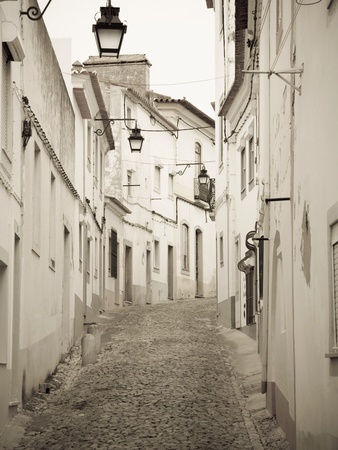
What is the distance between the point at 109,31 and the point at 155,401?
5631mm

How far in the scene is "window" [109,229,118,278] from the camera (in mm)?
34000

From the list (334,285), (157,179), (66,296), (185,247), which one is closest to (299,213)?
(334,285)

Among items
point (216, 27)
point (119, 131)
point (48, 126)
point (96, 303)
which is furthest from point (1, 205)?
point (119, 131)

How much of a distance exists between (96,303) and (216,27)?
28.9ft

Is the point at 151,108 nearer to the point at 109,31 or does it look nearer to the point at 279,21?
the point at 279,21

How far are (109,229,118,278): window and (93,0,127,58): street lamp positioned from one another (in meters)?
21.7

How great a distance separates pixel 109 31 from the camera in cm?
1219

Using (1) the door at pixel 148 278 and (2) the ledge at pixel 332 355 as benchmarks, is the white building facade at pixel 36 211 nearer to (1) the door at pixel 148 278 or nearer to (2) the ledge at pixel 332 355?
(2) the ledge at pixel 332 355

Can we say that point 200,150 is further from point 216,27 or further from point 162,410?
point 162,410

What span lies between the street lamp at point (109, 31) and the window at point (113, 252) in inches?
855

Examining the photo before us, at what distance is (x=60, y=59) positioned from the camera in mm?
23578

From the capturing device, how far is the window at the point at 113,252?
34000 millimetres

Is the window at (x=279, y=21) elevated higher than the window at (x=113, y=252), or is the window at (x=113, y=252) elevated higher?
the window at (x=279, y=21)

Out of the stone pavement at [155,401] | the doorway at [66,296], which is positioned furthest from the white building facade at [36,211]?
the stone pavement at [155,401]
